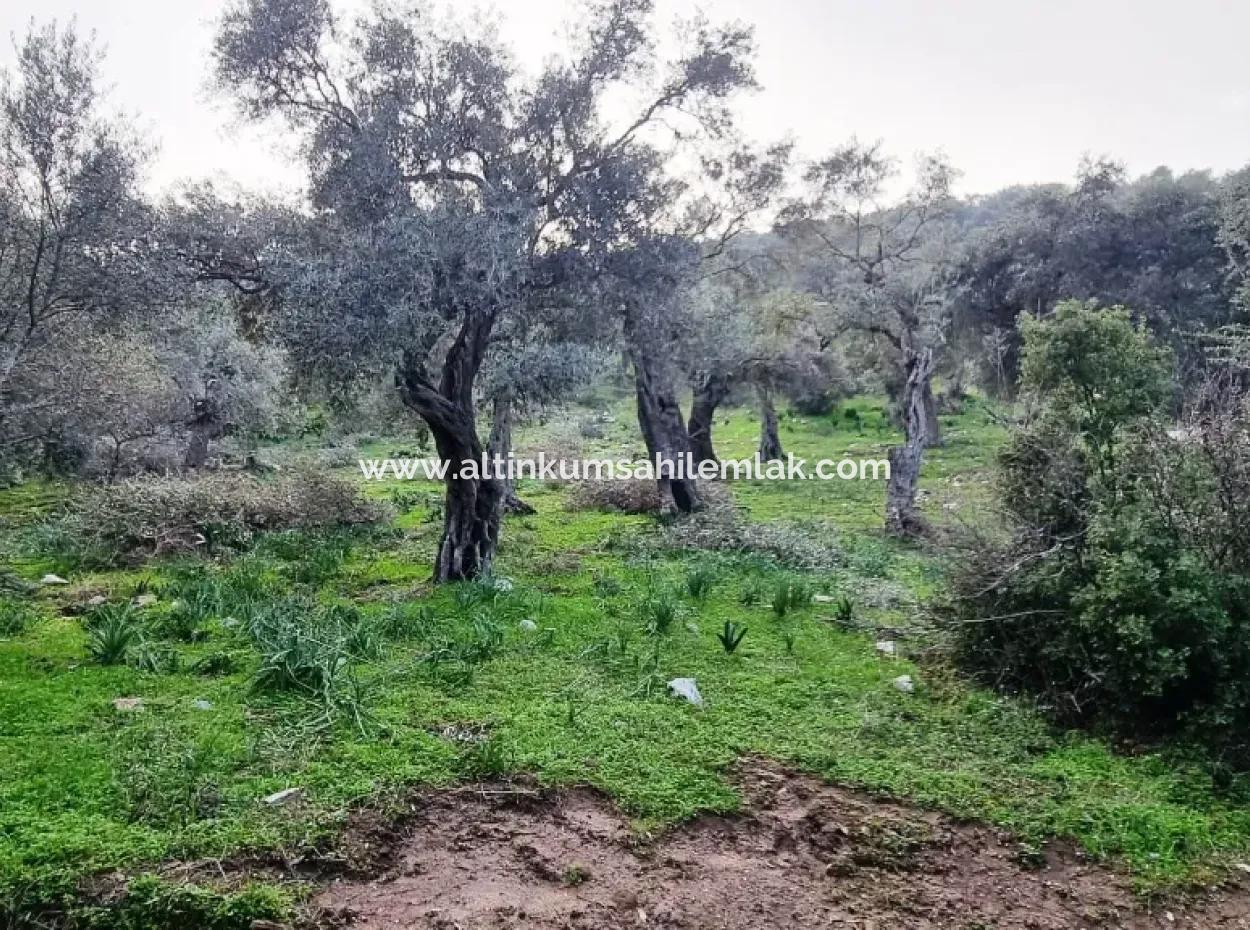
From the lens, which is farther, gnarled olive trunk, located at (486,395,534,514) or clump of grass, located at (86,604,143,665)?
gnarled olive trunk, located at (486,395,534,514)

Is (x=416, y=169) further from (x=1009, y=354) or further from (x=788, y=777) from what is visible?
(x=1009, y=354)

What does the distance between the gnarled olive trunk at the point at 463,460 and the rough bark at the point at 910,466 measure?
21.5ft

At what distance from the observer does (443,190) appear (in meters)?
8.22

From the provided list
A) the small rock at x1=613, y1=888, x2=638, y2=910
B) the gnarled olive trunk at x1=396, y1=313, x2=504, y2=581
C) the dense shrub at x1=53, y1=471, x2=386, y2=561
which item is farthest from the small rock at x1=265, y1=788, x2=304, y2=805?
the dense shrub at x1=53, y1=471, x2=386, y2=561

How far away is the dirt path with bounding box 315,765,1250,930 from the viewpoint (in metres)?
3.50

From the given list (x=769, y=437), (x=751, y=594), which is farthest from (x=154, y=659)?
(x=769, y=437)

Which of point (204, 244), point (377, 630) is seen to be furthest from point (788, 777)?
point (204, 244)

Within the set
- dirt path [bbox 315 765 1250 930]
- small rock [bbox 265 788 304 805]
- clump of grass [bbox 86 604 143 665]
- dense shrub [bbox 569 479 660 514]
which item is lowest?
dirt path [bbox 315 765 1250 930]

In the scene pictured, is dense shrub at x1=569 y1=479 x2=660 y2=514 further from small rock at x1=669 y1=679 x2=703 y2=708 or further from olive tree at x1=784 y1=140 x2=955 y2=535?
small rock at x1=669 y1=679 x2=703 y2=708

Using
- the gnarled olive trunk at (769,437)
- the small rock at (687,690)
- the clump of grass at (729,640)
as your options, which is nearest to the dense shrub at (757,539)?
the clump of grass at (729,640)

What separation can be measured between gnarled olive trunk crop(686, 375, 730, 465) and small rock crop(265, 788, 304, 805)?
1445cm

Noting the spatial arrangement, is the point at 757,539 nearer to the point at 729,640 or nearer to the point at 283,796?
the point at 729,640

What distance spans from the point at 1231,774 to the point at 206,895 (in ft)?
17.3

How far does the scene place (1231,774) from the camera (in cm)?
455
